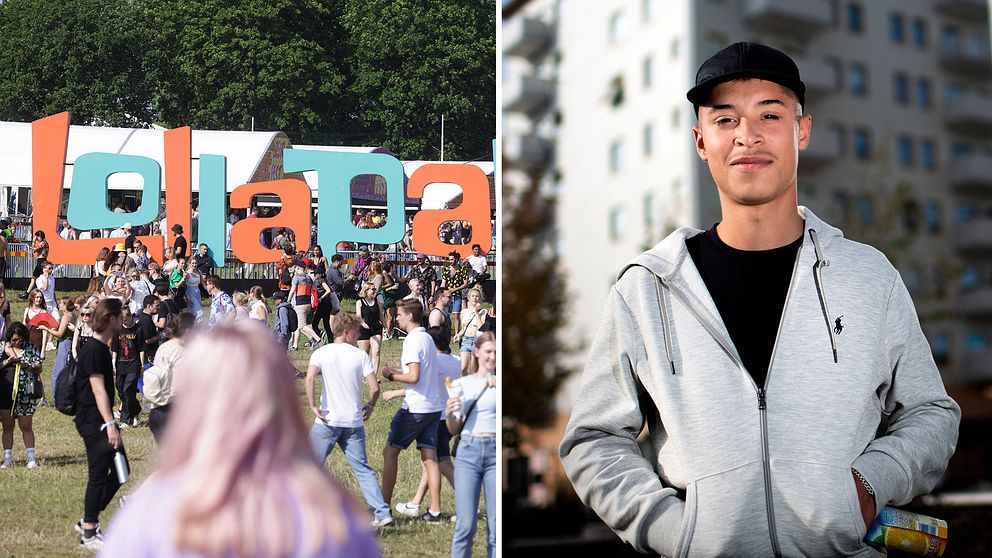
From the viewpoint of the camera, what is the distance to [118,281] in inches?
213

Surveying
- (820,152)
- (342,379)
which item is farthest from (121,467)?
(820,152)

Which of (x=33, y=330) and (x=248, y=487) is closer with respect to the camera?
(x=248, y=487)

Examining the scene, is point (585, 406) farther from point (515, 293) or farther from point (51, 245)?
point (51, 245)

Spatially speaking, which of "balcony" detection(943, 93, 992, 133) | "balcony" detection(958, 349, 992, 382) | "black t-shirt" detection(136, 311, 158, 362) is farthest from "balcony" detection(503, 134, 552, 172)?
"black t-shirt" detection(136, 311, 158, 362)

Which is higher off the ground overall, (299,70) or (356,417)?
(299,70)

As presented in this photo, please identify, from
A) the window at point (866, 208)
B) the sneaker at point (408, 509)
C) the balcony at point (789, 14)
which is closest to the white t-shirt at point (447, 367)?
the sneaker at point (408, 509)

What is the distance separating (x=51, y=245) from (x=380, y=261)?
1706 millimetres

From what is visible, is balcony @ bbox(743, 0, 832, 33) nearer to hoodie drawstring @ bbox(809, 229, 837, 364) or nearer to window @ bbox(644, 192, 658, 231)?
window @ bbox(644, 192, 658, 231)

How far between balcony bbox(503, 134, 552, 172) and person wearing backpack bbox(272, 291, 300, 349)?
1475 millimetres

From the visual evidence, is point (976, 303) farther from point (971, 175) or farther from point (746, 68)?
point (746, 68)

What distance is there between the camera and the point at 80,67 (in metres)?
5.58

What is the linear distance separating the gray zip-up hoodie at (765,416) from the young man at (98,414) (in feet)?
11.0

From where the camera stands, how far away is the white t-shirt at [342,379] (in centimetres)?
507

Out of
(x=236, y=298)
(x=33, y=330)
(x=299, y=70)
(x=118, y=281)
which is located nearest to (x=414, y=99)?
(x=299, y=70)
